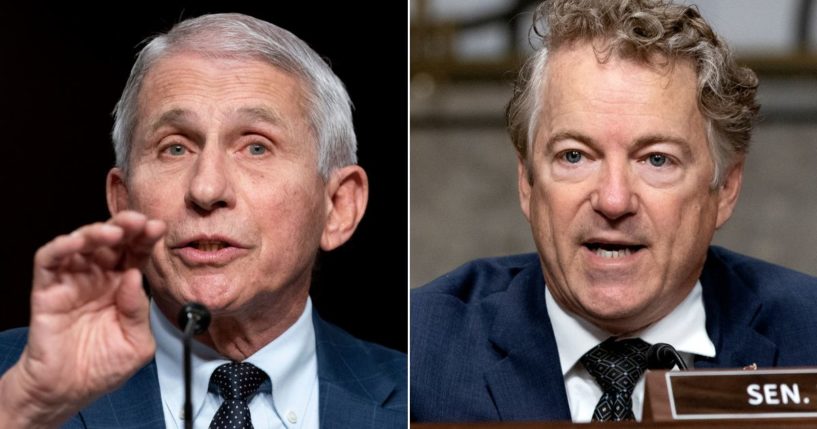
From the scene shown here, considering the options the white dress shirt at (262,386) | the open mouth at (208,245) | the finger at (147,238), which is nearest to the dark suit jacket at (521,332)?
the white dress shirt at (262,386)

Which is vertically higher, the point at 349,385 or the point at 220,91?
the point at 220,91

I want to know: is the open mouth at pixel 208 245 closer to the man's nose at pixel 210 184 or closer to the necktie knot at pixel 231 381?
the man's nose at pixel 210 184

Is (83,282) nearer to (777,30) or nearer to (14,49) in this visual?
(14,49)

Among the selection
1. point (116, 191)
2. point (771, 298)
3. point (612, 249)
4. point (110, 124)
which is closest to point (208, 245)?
point (116, 191)

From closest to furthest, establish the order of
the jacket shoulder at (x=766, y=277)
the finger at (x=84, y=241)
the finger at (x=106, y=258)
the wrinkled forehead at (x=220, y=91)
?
the finger at (x=84, y=241), the finger at (x=106, y=258), the wrinkled forehead at (x=220, y=91), the jacket shoulder at (x=766, y=277)

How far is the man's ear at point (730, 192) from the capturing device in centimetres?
323

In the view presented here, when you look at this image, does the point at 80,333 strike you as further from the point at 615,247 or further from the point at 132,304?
the point at 615,247

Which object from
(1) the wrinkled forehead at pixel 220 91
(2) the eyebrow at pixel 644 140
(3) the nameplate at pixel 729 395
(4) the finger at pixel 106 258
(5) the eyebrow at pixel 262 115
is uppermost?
(1) the wrinkled forehead at pixel 220 91

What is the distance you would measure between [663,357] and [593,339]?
0.16 m

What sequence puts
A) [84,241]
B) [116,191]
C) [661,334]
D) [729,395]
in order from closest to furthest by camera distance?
1. [84,241]
2. [729,395]
3. [116,191]
4. [661,334]

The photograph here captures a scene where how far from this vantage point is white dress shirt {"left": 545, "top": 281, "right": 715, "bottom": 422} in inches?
125

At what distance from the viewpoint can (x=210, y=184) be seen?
9.84ft

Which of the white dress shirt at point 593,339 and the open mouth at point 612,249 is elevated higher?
the open mouth at point 612,249

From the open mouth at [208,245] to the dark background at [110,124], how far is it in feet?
0.76
